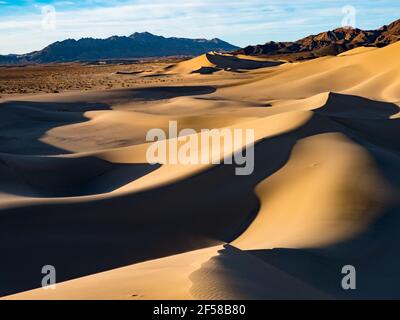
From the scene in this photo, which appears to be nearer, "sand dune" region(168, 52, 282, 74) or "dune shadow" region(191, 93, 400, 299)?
"dune shadow" region(191, 93, 400, 299)

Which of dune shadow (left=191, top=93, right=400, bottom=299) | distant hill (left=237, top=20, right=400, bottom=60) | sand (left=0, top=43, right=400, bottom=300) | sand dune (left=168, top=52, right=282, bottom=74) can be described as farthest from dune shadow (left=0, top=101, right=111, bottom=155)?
distant hill (left=237, top=20, right=400, bottom=60)

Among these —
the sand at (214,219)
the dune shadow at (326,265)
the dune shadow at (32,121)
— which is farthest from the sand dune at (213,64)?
the dune shadow at (326,265)

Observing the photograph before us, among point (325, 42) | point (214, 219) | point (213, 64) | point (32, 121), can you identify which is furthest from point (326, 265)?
point (325, 42)

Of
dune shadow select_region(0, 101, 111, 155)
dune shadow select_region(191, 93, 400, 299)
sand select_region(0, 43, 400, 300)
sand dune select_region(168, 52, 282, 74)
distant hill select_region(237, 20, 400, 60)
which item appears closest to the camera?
dune shadow select_region(191, 93, 400, 299)

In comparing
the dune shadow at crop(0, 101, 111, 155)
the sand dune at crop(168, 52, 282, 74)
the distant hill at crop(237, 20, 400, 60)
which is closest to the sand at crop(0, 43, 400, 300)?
the dune shadow at crop(0, 101, 111, 155)

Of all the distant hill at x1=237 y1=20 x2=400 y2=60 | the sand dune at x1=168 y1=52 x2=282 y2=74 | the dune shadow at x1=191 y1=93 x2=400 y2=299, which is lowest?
the dune shadow at x1=191 y1=93 x2=400 y2=299

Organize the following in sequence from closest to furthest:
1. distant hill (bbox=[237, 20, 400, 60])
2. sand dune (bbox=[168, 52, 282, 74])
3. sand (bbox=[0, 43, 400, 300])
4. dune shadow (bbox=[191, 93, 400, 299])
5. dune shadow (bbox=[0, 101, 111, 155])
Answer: dune shadow (bbox=[191, 93, 400, 299]) → sand (bbox=[0, 43, 400, 300]) → dune shadow (bbox=[0, 101, 111, 155]) → sand dune (bbox=[168, 52, 282, 74]) → distant hill (bbox=[237, 20, 400, 60])

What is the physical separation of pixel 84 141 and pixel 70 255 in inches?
440

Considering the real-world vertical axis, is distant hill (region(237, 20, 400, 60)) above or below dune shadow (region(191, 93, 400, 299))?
above

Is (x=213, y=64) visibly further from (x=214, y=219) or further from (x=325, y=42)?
→ (x=325, y=42)

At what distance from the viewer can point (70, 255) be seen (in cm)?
770

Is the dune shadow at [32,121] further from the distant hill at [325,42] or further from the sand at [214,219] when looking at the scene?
the distant hill at [325,42]

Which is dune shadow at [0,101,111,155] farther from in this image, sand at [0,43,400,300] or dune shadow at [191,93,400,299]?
dune shadow at [191,93,400,299]

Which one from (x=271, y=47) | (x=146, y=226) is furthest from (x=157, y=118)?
(x=271, y=47)
